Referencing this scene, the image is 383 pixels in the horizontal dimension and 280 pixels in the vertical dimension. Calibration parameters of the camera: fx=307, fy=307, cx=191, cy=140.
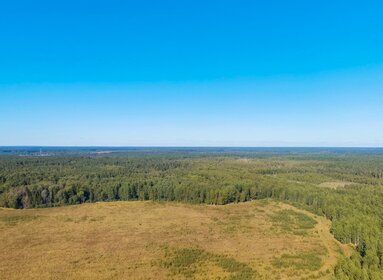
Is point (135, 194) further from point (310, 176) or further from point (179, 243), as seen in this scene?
point (310, 176)

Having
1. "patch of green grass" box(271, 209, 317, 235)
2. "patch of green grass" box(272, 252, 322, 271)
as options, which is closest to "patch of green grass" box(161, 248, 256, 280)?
"patch of green grass" box(272, 252, 322, 271)

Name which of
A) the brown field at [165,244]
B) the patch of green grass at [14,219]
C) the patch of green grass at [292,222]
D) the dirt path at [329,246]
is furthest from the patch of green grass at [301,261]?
the patch of green grass at [14,219]

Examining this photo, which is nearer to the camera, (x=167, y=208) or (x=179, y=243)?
(x=179, y=243)

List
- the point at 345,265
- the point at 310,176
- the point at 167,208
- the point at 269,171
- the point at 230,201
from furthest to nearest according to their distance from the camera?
the point at 269,171
the point at 310,176
the point at 230,201
the point at 167,208
the point at 345,265

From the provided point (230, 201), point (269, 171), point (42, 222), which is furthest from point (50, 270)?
point (269, 171)

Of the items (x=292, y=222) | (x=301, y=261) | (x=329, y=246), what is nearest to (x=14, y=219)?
(x=301, y=261)

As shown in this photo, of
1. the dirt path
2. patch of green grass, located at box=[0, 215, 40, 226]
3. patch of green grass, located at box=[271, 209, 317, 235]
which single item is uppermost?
patch of green grass, located at box=[0, 215, 40, 226]

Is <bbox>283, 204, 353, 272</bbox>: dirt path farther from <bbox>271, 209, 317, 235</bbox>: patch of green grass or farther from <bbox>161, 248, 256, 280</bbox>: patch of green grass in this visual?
<bbox>161, 248, 256, 280</bbox>: patch of green grass
